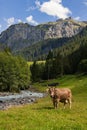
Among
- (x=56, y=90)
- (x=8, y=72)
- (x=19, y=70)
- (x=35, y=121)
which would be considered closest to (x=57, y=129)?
(x=35, y=121)

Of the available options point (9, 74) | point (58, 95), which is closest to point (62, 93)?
point (58, 95)

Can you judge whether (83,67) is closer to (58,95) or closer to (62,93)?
(62,93)

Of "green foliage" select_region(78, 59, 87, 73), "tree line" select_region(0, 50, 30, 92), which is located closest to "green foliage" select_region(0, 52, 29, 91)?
"tree line" select_region(0, 50, 30, 92)

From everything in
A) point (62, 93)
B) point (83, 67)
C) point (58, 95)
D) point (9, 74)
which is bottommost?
point (58, 95)

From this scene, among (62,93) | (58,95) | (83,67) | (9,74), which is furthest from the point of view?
(83,67)

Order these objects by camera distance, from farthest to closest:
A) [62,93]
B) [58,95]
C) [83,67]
Result: [83,67], [62,93], [58,95]

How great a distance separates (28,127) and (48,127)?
4.35ft

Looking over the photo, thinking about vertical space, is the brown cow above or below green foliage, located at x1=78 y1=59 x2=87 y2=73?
below

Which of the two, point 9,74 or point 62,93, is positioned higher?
point 9,74

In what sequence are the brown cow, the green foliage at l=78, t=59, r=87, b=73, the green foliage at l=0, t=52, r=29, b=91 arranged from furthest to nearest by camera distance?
1. the green foliage at l=78, t=59, r=87, b=73
2. the green foliage at l=0, t=52, r=29, b=91
3. the brown cow

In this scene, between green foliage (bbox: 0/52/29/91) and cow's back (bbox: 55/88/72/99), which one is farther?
green foliage (bbox: 0/52/29/91)

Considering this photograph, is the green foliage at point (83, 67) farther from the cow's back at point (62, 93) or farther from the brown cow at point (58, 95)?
Result: the brown cow at point (58, 95)

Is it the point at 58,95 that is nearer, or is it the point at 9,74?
the point at 58,95

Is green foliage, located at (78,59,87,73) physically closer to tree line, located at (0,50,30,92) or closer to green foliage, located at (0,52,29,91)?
green foliage, located at (0,52,29,91)
